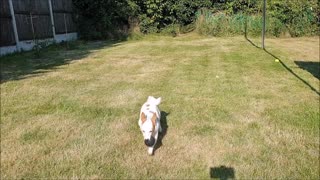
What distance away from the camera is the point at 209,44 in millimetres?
15117

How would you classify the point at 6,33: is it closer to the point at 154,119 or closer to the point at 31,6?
the point at 31,6

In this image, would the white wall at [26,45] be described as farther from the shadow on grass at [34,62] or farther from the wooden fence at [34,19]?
the shadow on grass at [34,62]

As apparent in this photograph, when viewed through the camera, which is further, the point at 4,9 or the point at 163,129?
the point at 4,9

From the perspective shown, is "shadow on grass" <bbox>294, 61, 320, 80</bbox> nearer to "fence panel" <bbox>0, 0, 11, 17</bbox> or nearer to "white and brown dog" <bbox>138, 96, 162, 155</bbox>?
"white and brown dog" <bbox>138, 96, 162, 155</bbox>

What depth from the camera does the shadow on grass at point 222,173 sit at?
351 cm

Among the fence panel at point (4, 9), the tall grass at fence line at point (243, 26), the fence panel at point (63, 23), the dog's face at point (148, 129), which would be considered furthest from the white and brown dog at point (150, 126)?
the tall grass at fence line at point (243, 26)

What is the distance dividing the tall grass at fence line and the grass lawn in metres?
8.72

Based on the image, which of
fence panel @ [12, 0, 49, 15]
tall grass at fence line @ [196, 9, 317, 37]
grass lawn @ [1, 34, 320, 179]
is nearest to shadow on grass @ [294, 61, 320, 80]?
grass lawn @ [1, 34, 320, 179]

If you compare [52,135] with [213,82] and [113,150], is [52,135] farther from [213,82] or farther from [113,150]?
[213,82]

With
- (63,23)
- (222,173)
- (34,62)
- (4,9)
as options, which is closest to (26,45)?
(4,9)

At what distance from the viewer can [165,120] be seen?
5.10 m

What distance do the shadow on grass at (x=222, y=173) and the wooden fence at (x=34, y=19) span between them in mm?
10257

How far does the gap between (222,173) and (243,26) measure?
15834 mm

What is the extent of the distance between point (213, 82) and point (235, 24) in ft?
38.4
